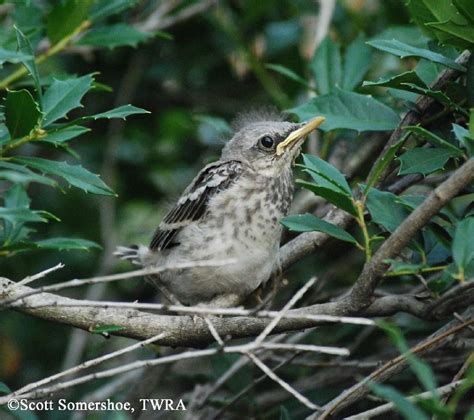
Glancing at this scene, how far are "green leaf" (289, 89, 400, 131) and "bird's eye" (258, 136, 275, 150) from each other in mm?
535

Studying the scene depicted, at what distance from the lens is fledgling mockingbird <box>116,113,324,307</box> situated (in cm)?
294

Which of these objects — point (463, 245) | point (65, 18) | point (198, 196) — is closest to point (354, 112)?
point (198, 196)

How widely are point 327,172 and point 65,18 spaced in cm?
129

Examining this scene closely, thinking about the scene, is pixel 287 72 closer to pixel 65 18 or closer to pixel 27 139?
pixel 65 18

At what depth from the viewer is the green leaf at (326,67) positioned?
3207mm

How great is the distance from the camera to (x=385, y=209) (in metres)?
2.21

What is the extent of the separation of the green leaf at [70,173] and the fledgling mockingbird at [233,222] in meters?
0.69

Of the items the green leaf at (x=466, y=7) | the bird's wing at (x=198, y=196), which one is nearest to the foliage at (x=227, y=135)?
the green leaf at (x=466, y=7)

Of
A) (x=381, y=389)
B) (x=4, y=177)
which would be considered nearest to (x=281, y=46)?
(x=4, y=177)

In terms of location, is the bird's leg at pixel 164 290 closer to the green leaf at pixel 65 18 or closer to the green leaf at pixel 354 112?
the green leaf at pixel 354 112

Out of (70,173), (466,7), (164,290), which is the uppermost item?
(466,7)

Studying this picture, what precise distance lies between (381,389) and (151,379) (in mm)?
1948

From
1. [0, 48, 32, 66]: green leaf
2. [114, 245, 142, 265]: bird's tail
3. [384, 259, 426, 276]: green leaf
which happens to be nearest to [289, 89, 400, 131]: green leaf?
[384, 259, 426, 276]: green leaf

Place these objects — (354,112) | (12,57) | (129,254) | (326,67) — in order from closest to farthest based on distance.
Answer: (12,57) < (354,112) < (326,67) < (129,254)
